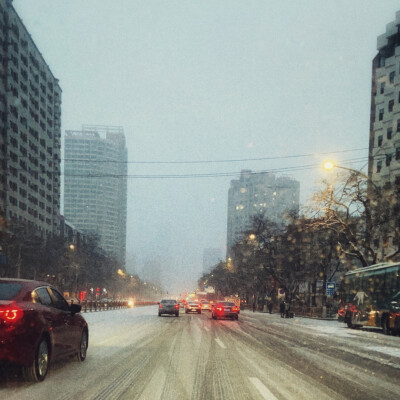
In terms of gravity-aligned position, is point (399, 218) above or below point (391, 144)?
below

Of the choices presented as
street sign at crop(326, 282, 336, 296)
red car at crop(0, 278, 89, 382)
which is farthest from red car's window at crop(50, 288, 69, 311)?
street sign at crop(326, 282, 336, 296)

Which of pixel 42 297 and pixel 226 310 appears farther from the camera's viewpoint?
pixel 226 310

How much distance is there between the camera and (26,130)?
9544 cm

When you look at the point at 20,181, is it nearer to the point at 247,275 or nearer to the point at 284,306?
the point at 247,275

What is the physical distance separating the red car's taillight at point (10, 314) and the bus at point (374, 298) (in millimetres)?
19977

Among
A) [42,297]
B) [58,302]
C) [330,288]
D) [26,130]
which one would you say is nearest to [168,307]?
[330,288]

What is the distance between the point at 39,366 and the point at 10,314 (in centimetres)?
103

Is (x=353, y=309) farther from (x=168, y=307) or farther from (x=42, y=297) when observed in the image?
(x=42, y=297)

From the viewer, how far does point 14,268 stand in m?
63.2

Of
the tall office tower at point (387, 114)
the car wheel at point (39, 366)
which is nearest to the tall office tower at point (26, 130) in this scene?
the tall office tower at point (387, 114)

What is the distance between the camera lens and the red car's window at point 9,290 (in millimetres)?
7746

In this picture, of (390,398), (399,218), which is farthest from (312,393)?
(399,218)

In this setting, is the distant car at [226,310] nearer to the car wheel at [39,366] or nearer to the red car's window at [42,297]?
the red car's window at [42,297]

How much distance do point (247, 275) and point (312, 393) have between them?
72401mm
